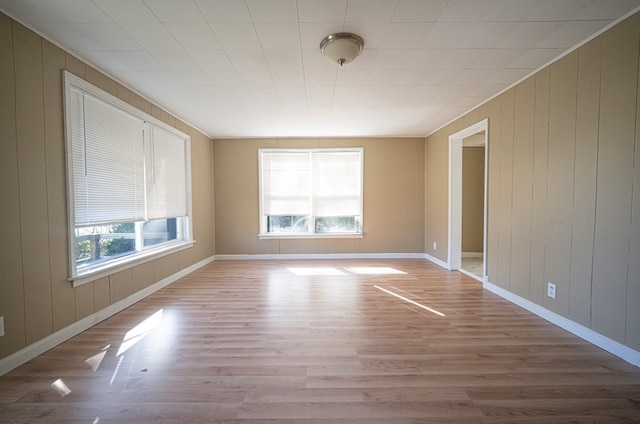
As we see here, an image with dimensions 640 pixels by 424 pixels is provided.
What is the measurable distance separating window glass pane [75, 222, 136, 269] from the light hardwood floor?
2.21 ft

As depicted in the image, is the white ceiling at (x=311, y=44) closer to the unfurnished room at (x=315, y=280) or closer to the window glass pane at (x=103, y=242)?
the unfurnished room at (x=315, y=280)

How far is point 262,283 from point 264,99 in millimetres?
2647

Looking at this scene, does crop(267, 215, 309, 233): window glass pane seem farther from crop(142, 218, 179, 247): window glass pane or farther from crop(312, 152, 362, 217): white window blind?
crop(142, 218, 179, 247): window glass pane

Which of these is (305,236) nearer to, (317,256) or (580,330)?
(317,256)

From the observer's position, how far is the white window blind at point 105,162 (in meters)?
2.49

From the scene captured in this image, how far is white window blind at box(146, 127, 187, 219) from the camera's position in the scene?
362 cm

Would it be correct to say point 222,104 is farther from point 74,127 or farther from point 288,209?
point 288,209

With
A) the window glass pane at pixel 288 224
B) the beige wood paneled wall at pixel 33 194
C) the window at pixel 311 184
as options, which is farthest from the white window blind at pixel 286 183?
the beige wood paneled wall at pixel 33 194

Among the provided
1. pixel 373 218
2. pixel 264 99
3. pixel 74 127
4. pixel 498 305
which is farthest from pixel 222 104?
pixel 498 305

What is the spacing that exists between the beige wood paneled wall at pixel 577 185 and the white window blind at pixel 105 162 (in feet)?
15.1

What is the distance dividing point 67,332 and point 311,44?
3.36 meters

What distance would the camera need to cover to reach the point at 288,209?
5676 millimetres

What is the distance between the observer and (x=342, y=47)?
221 centimetres

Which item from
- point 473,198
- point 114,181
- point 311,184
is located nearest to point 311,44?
point 114,181
